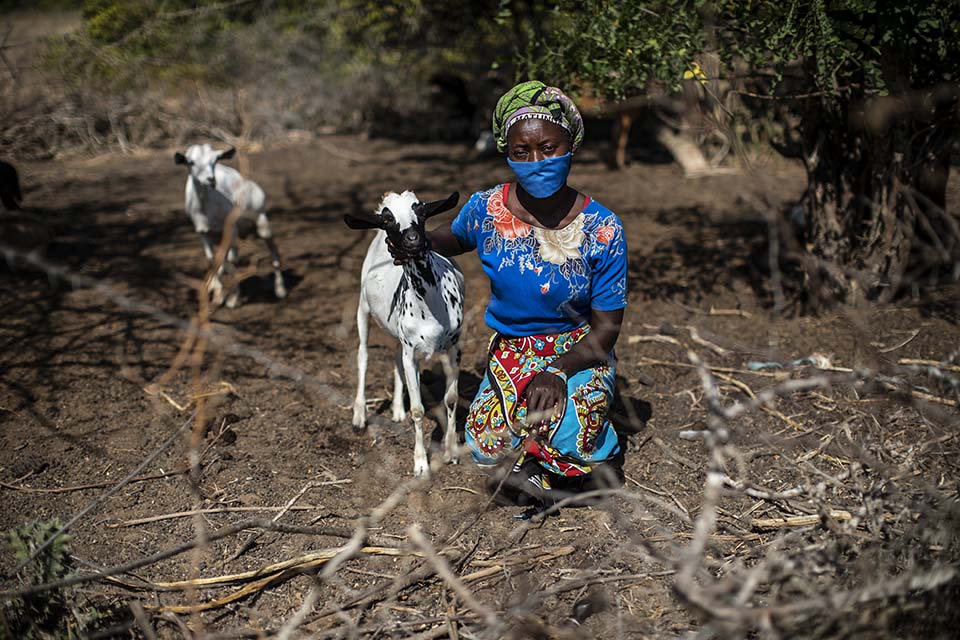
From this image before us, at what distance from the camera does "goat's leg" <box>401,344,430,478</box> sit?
4.16m

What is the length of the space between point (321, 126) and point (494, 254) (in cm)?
1305

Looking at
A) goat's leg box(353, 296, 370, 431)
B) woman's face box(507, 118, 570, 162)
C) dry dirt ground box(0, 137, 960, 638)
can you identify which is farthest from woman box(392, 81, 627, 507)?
goat's leg box(353, 296, 370, 431)

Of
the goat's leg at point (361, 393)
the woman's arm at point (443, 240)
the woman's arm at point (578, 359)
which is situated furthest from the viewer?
the goat's leg at point (361, 393)

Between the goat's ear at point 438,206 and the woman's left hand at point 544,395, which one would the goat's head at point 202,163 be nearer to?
the goat's ear at point 438,206

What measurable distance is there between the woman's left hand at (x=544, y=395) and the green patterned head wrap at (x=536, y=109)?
3.58 feet

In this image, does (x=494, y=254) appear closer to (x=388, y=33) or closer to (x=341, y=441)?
(x=341, y=441)

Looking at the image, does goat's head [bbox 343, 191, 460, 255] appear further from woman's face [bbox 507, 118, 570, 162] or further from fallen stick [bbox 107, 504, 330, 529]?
fallen stick [bbox 107, 504, 330, 529]

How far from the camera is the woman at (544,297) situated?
3.49 m

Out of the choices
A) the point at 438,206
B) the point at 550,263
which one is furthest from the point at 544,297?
the point at 438,206

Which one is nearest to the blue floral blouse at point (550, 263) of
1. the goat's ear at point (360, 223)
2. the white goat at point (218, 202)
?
the goat's ear at point (360, 223)

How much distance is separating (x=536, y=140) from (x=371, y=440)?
2.34 metres

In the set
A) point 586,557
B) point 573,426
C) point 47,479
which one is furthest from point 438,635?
point 47,479

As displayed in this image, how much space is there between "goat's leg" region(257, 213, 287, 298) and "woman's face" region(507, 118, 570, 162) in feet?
13.3

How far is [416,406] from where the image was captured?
4.27m
